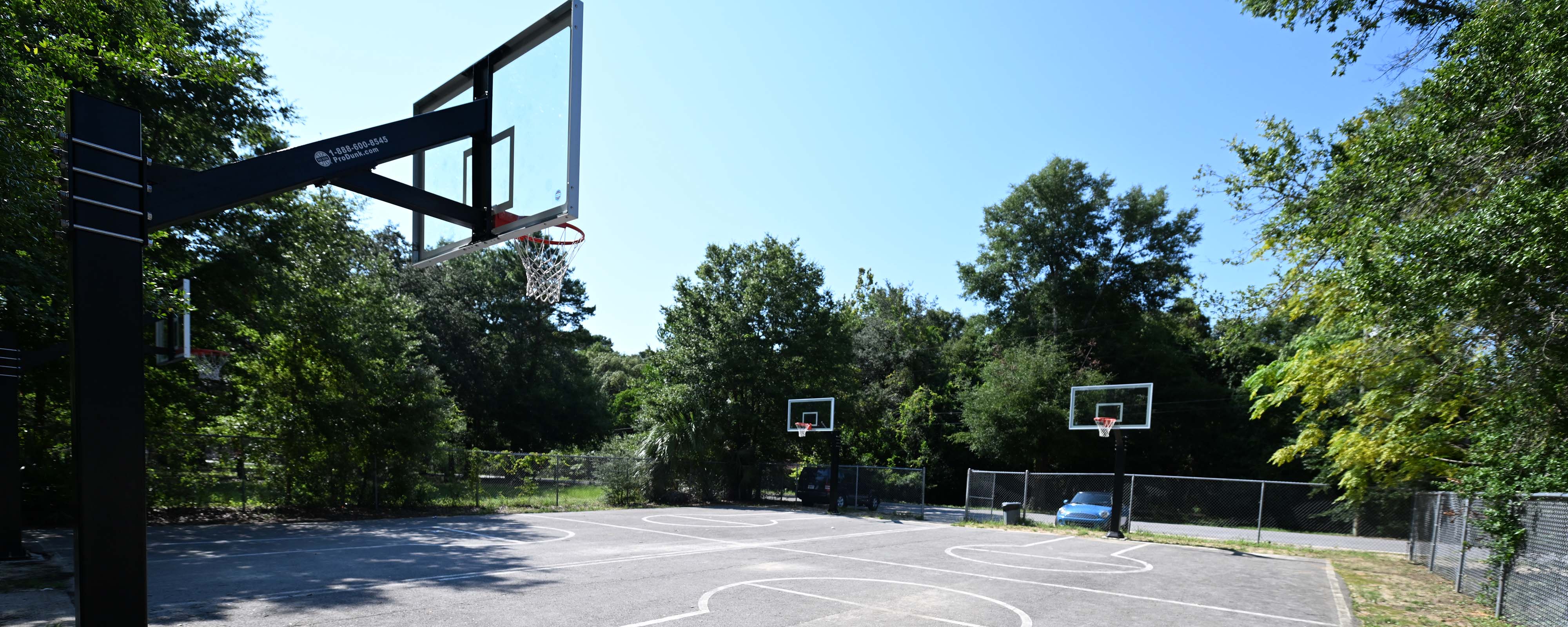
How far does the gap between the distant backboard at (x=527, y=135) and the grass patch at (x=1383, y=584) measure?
1032 centimetres

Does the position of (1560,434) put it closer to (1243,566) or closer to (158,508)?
(1243,566)

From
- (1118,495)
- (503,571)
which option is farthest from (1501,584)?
(503,571)

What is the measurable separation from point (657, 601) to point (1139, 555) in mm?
11334

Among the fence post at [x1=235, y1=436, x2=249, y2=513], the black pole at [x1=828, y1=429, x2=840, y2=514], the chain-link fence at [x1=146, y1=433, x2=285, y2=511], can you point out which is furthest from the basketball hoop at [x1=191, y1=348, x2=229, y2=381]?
the black pole at [x1=828, y1=429, x2=840, y2=514]

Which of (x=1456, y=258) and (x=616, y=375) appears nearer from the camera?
(x=1456, y=258)

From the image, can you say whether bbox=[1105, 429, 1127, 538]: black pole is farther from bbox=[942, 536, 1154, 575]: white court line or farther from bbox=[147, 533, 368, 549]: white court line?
bbox=[147, 533, 368, 549]: white court line

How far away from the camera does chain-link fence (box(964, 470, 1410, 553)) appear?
68.8 feet

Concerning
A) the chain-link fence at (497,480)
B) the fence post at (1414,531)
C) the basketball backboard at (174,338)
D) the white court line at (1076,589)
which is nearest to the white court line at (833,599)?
the white court line at (1076,589)

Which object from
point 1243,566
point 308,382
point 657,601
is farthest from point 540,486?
point 1243,566

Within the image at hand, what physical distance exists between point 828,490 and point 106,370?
2587 cm

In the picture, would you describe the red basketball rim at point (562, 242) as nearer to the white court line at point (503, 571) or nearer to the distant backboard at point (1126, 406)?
the white court line at point (503, 571)

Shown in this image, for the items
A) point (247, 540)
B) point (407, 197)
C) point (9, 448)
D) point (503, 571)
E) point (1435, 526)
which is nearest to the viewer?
point (407, 197)

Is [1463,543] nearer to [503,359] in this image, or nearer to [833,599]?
[833,599]

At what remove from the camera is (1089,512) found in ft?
73.0
